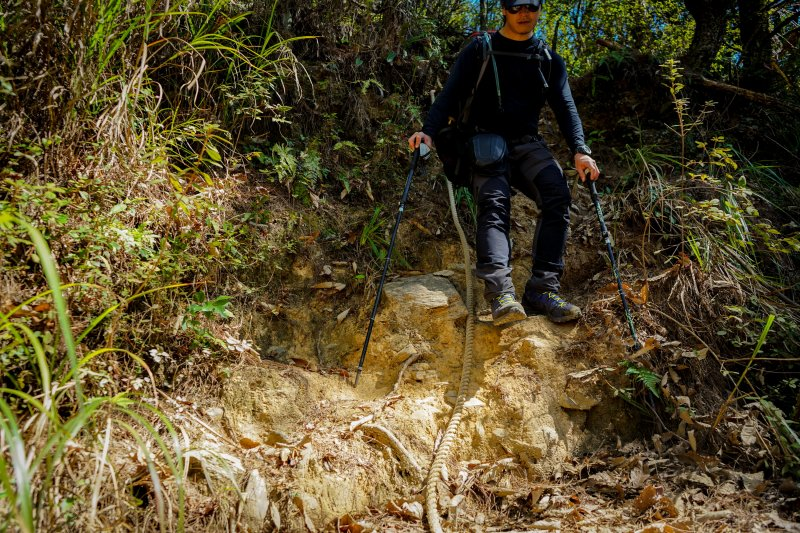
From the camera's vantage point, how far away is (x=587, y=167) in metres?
3.51

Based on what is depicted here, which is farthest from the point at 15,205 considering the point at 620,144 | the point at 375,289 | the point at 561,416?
the point at 620,144

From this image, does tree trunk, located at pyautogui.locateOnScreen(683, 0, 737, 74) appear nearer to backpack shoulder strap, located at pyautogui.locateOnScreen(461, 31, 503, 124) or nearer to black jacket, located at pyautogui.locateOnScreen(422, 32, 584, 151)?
black jacket, located at pyautogui.locateOnScreen(422, 32, 584, 151)

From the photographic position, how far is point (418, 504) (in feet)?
8.61

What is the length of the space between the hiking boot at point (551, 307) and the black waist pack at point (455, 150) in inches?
39.1

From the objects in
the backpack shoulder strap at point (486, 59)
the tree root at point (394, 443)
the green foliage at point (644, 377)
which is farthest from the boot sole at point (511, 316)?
the backpack shoulder strap at point (486, 59)

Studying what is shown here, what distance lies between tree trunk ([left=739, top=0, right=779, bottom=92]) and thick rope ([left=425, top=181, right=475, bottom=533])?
3427 mm

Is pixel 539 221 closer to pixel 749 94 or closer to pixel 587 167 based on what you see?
pixel 587 167

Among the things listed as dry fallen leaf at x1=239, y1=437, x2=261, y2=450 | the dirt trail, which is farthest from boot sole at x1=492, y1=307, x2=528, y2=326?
dry fallen leaf at x1=239, y1=437, x2=261, y2=450

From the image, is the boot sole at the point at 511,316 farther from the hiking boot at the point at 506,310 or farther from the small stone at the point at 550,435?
the small stone at the point at 550,435

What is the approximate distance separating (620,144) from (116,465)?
479 cm

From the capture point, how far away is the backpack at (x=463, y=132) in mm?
3562

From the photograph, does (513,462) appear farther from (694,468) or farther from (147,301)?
(147,301)

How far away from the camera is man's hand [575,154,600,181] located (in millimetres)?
3492

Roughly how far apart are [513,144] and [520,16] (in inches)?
32.3
